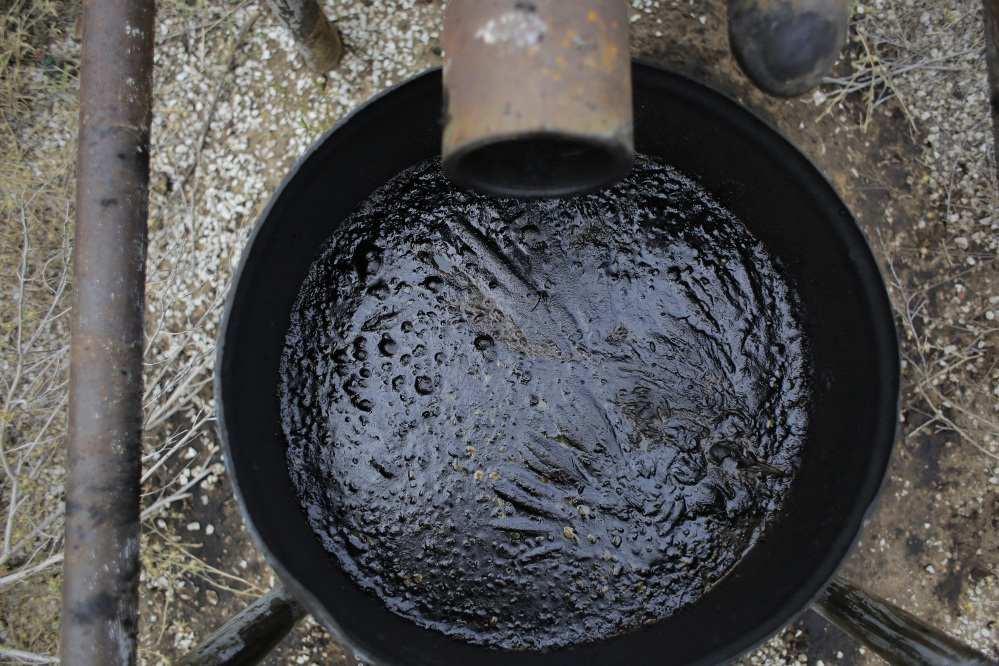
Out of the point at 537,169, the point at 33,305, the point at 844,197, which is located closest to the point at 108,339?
the point at 537,169

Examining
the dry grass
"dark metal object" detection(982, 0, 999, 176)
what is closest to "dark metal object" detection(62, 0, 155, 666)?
the dry grass

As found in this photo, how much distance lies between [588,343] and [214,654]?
1425mm

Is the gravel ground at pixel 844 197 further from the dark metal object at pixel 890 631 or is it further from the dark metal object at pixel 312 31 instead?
the dark metal object at pixel 890 631

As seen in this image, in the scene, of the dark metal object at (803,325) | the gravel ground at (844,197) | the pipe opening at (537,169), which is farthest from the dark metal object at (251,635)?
the pipe opening at (537,169)

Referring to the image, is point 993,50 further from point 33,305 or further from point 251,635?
point 33,305

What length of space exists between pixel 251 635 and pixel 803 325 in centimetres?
204

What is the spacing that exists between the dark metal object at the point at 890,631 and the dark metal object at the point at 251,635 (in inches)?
62.9

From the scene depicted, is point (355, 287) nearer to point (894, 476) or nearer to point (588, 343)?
point (588, 343)

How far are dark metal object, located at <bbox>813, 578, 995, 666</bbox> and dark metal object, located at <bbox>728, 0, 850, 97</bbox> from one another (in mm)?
1629

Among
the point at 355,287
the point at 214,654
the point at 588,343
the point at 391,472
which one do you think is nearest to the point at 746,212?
the point at 588,343

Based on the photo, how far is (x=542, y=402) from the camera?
6.53 ft

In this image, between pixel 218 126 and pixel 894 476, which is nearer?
pixel 894 476

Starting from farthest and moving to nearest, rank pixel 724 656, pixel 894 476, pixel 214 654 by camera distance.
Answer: pixel 894 476
pixel 724 656
pixel 214 654

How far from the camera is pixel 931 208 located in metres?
2.41
